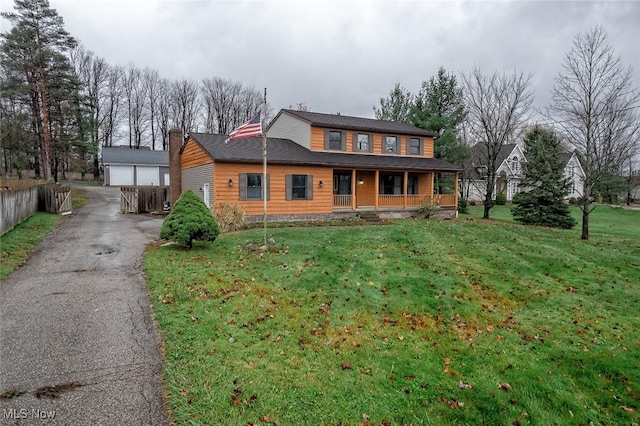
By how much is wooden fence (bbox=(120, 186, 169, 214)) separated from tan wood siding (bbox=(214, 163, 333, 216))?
23.7 feet

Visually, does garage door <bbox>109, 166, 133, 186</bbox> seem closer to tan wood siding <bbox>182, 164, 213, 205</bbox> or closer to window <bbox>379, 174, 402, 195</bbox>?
tan wood siding <bbox>182, 164, 213, 205</bbox>

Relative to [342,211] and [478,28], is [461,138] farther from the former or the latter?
[342,211]

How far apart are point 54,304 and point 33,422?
3619 mm

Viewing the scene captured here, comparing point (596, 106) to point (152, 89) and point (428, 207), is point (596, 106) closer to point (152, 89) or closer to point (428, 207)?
point (428, 207)

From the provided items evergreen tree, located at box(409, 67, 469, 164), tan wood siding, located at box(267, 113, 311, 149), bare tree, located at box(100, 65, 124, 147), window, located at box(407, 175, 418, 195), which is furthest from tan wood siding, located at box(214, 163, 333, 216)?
bare tree, located at box(100, 65, 124, 147)

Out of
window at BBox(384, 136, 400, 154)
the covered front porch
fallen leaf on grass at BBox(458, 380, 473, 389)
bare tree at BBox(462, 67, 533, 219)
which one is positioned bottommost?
fallen leaf on grass at BBox(458, 380, 473, 389)

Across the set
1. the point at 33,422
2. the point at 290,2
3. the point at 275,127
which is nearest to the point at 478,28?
the point at 290,2

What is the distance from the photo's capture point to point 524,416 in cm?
407

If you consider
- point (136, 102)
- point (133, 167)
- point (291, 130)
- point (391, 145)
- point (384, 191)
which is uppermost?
point (136, 102)

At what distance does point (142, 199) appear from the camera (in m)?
21.2

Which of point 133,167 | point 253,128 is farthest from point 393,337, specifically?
point 133,167

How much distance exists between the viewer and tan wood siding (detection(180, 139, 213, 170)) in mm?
17700

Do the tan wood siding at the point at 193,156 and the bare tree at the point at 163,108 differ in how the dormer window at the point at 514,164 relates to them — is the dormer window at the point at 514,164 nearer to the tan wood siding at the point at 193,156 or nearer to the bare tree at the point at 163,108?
the tan wood siding at the point at 193,156

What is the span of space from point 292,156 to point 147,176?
28407mm
